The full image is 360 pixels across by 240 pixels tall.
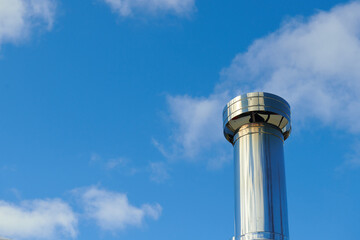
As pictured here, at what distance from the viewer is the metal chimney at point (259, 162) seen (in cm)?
1006

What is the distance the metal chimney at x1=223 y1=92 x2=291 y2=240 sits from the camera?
10062mm

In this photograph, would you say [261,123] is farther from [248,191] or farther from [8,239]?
[8,239]

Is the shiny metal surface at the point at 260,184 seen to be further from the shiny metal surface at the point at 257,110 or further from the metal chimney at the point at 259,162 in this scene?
the shiny metal surface at the point at 257,110

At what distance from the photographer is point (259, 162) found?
417 inches

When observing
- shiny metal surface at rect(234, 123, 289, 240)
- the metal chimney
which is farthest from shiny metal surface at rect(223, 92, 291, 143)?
shiny metal surface at rect(234, 123, 289, 240)

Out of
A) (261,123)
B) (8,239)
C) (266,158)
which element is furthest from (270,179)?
(8,239)

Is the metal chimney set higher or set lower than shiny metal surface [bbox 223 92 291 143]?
lower

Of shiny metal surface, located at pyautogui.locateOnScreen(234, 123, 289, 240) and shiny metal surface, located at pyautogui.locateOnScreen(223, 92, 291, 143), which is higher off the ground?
shiny metal surface, located at pyautogui.locateOnScreen(223, 92, 291, 143)

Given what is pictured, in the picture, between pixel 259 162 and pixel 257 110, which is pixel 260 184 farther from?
pixel 257 110

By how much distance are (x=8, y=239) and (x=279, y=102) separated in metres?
5.39

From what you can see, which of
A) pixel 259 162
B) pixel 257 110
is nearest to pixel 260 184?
pixel 259 162

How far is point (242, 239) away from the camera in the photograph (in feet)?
32.9

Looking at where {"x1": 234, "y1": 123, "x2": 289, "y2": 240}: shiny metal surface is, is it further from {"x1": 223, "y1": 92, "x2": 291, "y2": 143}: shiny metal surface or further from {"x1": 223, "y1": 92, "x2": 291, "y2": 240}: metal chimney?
{"x1": 223, "y1": 92, "x2": 291, "y2": 143}: shiny metal surface

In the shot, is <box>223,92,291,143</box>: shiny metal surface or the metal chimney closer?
the metal chimney
